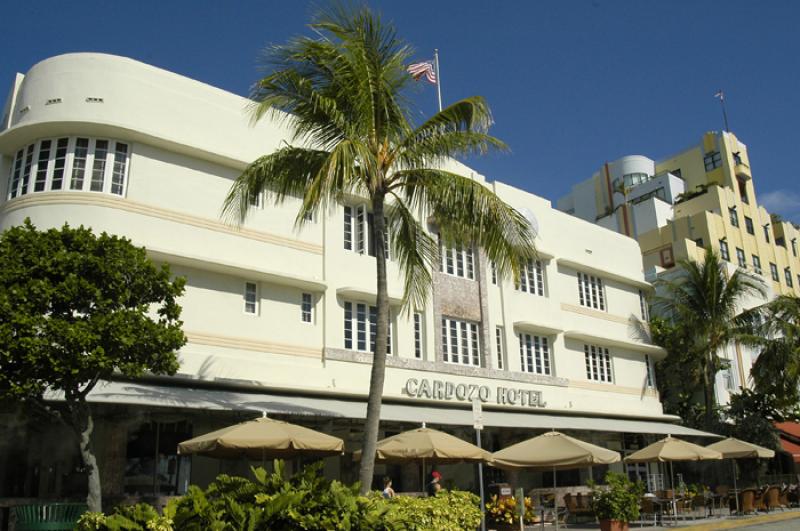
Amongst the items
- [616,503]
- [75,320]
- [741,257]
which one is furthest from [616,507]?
[741,257]

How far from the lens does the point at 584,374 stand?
94.8ft

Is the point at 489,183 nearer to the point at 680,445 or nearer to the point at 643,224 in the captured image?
the point at 680,445

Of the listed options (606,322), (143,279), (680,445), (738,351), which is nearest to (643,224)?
(738,351)

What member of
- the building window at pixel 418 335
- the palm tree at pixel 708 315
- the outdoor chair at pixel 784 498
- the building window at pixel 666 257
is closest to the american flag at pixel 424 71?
the building window at pixel 418 335

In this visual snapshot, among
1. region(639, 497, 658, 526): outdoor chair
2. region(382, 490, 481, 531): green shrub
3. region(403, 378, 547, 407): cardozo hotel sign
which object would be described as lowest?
region(639, 497, 658, 526): outdoor chair

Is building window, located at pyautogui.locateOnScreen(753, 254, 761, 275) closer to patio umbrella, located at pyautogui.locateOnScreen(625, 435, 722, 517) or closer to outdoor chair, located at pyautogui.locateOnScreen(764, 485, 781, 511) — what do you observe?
outdoor chair, located at pyautogui.locateOnScreen(764, 485, 781, 511)

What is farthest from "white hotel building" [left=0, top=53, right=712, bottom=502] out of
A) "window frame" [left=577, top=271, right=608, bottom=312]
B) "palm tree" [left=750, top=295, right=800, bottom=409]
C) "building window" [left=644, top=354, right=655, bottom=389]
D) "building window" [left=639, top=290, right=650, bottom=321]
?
"palm tree" [left=750, top=295, right=800, bottom=409]

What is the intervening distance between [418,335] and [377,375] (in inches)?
413

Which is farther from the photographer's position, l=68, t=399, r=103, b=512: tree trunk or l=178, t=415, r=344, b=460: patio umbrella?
l=178, t=415, r=344, b=460: patio umbrella

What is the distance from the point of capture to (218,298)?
1883 cm

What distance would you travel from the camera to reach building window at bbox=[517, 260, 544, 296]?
2788 cm

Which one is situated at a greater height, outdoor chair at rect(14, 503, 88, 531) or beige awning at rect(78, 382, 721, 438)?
beige awning at rect(78, 382, 721, 438)

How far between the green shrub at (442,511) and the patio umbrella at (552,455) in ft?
11.5

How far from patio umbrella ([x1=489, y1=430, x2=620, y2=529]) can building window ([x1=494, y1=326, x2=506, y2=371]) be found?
6.87 m
